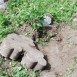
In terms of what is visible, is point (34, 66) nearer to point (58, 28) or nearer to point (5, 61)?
point (5, 61)

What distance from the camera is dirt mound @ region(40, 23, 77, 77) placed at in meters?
4.76

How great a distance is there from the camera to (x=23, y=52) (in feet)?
15.9

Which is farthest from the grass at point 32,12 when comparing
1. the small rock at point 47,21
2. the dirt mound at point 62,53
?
the dirt mound at point 62,53

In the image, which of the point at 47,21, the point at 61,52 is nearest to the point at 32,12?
the point at 47,21

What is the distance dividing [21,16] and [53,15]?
2.65 feet

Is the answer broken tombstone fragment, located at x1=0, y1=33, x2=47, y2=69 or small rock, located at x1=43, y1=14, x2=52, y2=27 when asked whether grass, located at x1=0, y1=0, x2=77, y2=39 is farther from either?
broken tombstone fragment, located at x1=0, y1=33, x2=47, y2=69

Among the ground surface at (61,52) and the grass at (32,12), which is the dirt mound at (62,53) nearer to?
the ground surface at (61,52)

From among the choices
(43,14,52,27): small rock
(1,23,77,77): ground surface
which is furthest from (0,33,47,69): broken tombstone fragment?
(43,14,52,27): small rock

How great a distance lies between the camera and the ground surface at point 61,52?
476cm

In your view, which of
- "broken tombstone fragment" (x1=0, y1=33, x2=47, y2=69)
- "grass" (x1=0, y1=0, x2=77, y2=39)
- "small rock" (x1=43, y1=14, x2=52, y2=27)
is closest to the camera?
"broken tombstone fragment" (x1=0, y1=33, x2=47, y2=69)

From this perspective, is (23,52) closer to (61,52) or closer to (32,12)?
(61,52)

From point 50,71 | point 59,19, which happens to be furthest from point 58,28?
point 50,71

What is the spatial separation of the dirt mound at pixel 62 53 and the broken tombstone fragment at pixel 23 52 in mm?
236

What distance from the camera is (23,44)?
497 cm
